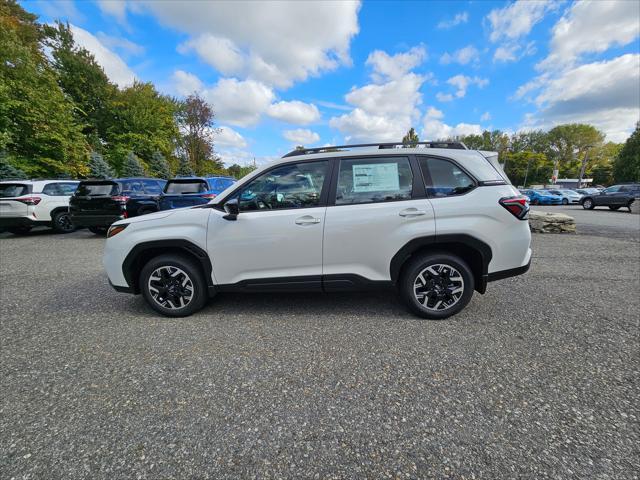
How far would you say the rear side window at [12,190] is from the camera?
7820mm

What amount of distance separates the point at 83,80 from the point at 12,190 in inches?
1063

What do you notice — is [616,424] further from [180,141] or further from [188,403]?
[180,141]

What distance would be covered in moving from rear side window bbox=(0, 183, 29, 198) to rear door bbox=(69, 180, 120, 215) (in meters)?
1.77

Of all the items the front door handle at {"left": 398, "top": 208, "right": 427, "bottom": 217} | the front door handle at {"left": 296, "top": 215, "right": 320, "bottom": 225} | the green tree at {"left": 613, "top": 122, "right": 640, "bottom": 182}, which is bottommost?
the front door handle at {"left": 296, "top": 215, "right": 320, "bottom": 225}

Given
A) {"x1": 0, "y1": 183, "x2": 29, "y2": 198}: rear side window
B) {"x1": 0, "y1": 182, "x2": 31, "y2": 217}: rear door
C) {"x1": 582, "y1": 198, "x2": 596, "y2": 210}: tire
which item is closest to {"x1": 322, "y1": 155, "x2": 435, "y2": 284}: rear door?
{"x1": 0, "y1": 182, "x2": 31, "y2": 217}: rear door

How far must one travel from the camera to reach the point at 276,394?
203cm

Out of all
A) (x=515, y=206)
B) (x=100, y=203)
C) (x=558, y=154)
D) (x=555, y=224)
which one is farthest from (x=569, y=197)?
(x=558, y=154)

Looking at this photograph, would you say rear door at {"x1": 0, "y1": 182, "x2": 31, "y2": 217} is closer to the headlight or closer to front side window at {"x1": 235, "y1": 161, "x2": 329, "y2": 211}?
the headlight

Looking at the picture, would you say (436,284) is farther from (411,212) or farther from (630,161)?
(630,161)

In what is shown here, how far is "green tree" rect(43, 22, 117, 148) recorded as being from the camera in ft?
84.0

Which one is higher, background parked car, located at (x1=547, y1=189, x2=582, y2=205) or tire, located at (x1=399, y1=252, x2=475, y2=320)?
background parked car, located at (x1=547, y1=189, x2=582, y2=205)

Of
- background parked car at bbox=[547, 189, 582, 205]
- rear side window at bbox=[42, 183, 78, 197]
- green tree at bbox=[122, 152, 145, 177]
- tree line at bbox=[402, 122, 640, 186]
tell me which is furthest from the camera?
tree line at bbox=[402, 122, 640, 186]

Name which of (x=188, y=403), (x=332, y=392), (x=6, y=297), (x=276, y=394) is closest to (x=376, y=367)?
(x=332, y=392)

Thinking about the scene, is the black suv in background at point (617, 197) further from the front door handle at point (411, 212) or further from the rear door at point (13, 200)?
the rear door at point (13, 200)
